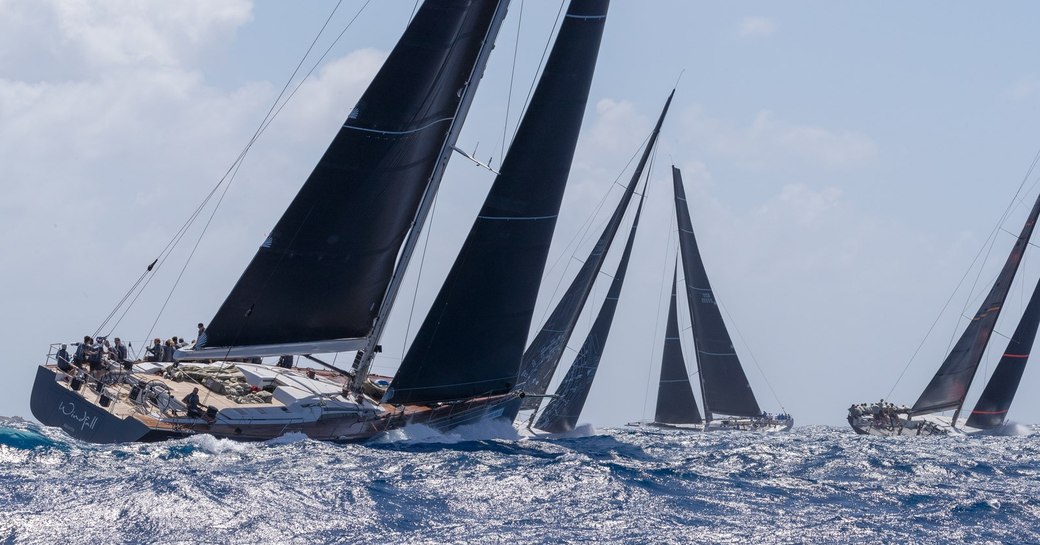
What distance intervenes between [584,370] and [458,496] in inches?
810

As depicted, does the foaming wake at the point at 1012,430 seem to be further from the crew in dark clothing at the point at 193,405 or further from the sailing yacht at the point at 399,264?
the crew in dark clothing at the point at 193,405

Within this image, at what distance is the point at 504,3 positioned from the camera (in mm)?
24062

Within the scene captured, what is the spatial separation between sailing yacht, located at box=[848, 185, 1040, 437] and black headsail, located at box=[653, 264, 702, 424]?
22.9ft

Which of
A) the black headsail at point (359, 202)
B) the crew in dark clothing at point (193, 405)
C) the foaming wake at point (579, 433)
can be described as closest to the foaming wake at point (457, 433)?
the black headsail at point (359, 202)

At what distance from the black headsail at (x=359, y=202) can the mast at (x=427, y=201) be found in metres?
0.11

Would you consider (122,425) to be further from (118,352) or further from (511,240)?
(511,240)

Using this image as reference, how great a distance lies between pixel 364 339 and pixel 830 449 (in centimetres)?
1333

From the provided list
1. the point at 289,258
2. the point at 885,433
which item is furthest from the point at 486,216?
the point at 885,433

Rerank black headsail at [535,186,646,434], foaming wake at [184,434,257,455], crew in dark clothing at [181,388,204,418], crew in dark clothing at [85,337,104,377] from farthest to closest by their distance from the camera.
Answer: black headsail at [535,186,646,434] → crew in dark clothing at [85,337,104,377] → crew in dark clothing at [181,388,204,418] → foaming wake at [184,434,257,455]

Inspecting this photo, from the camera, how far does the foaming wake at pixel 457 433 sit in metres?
23.0

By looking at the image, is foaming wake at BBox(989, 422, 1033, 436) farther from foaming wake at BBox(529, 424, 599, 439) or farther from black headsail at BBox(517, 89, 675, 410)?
black headsail at BBox(517, 89, 675, 410)

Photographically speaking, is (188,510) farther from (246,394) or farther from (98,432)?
(246,394)

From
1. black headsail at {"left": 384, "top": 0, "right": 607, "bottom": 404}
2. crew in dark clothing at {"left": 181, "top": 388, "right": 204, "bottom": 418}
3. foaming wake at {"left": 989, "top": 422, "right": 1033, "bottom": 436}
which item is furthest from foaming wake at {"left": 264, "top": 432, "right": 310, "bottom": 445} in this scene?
foaming wake at {"left": 989, "top": 422, "right": 1033, "bottom": 436}

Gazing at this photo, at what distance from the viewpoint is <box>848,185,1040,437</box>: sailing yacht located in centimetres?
Answer: 4406
